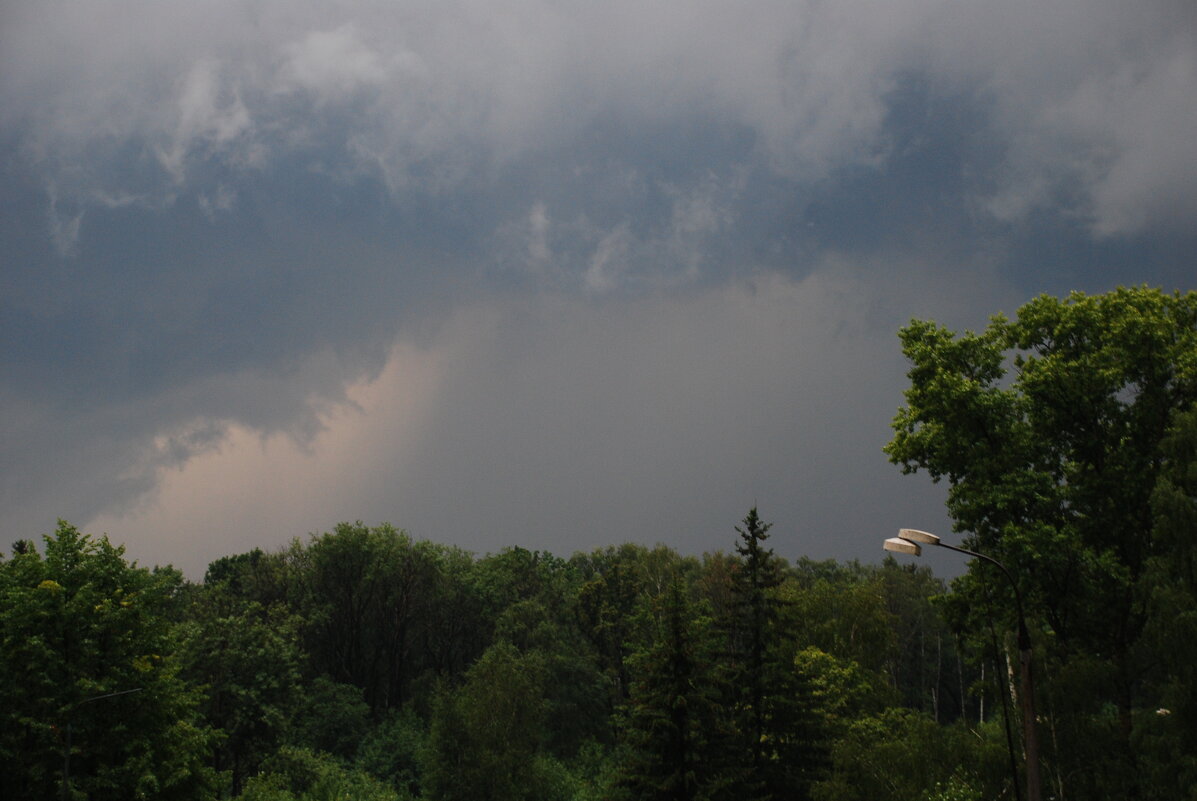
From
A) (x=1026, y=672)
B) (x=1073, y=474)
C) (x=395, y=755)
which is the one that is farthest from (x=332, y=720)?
(x=1026, y=672)

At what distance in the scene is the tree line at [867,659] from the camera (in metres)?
29.2

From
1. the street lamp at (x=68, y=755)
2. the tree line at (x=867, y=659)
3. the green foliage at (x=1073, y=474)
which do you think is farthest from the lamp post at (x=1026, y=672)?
the street lamp at (x=68, y=755)

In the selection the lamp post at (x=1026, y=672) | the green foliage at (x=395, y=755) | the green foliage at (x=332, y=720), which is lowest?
the green foliage at (x=395, y=755)

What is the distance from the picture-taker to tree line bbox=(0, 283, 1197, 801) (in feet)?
95.9

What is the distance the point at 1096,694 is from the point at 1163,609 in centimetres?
657

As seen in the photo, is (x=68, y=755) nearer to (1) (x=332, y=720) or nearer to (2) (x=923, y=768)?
(2) (x=923, y=768)

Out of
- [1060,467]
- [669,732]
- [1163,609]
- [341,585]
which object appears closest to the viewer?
[1163,609]

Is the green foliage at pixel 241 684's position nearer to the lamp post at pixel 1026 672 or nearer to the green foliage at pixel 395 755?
the green foliage at pixel 395 755

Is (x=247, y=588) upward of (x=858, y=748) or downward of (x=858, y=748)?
upward

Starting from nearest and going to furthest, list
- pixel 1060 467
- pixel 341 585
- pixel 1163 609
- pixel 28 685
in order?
pixel 1163 609
pixel 1060 467
pixel 28 685
pixel 341 585

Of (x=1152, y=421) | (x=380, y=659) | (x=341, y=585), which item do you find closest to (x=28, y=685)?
(x=1152, y=421)

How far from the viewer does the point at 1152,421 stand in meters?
30.8

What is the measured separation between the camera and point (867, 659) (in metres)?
58.4

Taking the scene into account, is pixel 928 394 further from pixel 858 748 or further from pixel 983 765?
pixel 858 748
